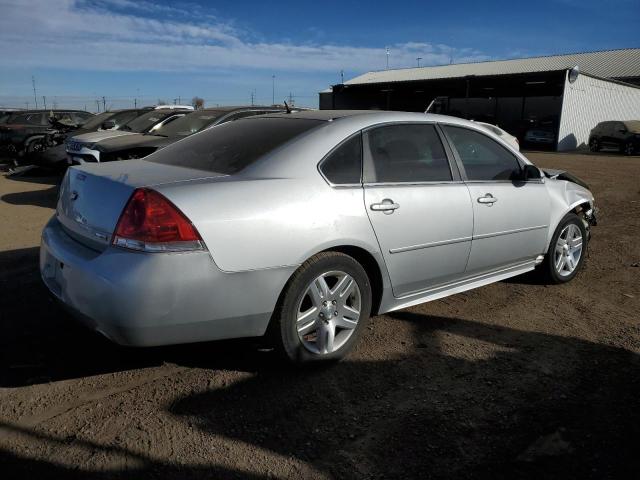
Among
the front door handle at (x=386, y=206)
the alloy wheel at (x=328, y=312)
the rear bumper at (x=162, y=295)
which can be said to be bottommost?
the alloy wheel at (x=328, y=312)

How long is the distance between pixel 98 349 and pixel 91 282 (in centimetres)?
95

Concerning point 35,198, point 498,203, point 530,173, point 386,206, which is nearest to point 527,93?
point 35,198

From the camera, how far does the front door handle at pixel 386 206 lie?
3.33m

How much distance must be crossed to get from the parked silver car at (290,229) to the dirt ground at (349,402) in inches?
13.2

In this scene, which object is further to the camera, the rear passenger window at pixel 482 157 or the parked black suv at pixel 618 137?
the parked black suv at pixel 618 137

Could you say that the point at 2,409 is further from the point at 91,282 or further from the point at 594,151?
the point at 594,151

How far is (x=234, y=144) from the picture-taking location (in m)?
3.61

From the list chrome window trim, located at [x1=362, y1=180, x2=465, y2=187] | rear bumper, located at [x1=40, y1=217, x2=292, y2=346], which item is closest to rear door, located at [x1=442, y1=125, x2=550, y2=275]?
chrome window trim, located at [x1=362, y1=180, x2=465, y2=187]

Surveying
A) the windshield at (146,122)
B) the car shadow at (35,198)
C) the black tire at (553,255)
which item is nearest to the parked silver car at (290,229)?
the black tire at (553,255)

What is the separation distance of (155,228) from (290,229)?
693mm

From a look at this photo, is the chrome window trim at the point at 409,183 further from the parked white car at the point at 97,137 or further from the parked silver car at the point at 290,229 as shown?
the parked white car at the point at 97,137

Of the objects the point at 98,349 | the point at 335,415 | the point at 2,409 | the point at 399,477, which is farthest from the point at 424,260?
the point at 2,409

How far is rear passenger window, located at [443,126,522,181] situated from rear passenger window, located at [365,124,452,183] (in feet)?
0.69

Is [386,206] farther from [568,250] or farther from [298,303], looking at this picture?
[568,250]
